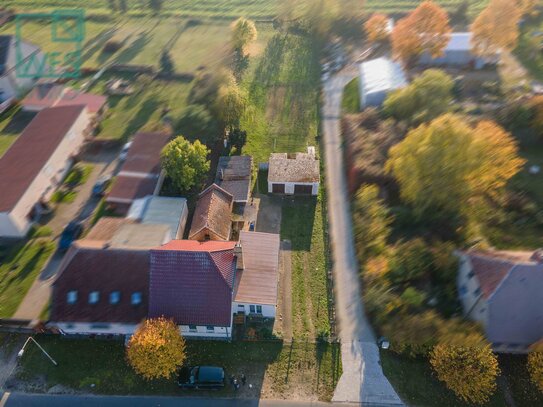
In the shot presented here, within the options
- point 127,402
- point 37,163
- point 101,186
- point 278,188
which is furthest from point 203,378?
point 37,163

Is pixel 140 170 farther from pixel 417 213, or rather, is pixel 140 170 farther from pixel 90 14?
pixel 90 14

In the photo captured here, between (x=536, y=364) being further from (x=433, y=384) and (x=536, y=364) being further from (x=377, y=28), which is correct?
(x=377, y=28)

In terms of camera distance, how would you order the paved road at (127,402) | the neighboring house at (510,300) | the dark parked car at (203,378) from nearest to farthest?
1. the neighboring house at (510,300)
2. the paved road at (127,402)
3. the dark parked car at (203,378)

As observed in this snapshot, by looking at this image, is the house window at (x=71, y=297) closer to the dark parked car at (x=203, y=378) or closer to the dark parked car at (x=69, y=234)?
the dark parked car at (x=69, y=234)

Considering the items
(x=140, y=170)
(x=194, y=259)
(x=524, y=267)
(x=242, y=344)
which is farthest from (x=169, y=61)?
(x=524, y=267)

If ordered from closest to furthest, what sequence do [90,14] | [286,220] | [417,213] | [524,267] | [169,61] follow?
[524,267]
[417,213]
[286,220]
[169,61]
[90,14]

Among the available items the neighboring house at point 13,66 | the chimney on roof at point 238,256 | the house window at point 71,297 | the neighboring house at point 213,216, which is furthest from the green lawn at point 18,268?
the neighboring house at point 13,66

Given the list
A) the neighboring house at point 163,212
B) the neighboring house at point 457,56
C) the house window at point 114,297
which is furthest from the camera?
the neighboring house at point 457,56
